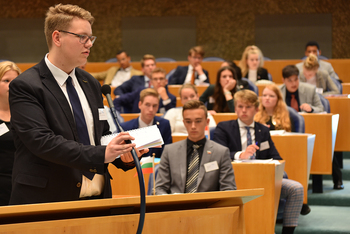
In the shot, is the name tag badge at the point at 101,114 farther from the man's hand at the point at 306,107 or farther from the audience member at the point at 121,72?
the audience member at the point at 121,72

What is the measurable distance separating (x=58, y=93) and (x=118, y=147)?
0.31 m

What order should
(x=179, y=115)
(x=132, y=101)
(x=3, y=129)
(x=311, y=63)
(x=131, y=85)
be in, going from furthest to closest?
(x=131, y=85) < (x=311, y=63) < (x=132, y=101) < (x=179, y=115) < (x=3, y=129)

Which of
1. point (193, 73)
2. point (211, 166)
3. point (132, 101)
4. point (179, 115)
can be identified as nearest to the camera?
point (211, 166)

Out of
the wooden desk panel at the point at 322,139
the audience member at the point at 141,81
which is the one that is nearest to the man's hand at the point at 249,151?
the wooden desk panel at the point at 322,139

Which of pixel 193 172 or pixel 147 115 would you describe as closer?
A: pixel 193 172

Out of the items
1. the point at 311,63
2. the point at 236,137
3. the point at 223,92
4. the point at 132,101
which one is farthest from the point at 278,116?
the point at 132,101

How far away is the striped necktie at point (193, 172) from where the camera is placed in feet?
9.36

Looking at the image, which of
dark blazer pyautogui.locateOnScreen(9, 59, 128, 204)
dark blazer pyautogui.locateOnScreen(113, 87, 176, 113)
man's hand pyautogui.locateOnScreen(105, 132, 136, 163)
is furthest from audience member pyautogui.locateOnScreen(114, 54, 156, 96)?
man's hand pyautogui.locateOnScreen(105, 132, 136, 163)

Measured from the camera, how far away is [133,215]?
4.23ft

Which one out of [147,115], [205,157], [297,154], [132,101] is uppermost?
[132,101]

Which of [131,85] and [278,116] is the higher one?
[131,85]

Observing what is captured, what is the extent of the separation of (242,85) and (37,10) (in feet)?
19.2

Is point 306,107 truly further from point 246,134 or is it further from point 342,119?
point 246,134

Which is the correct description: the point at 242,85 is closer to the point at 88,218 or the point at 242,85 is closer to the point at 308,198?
the point at 308,198
